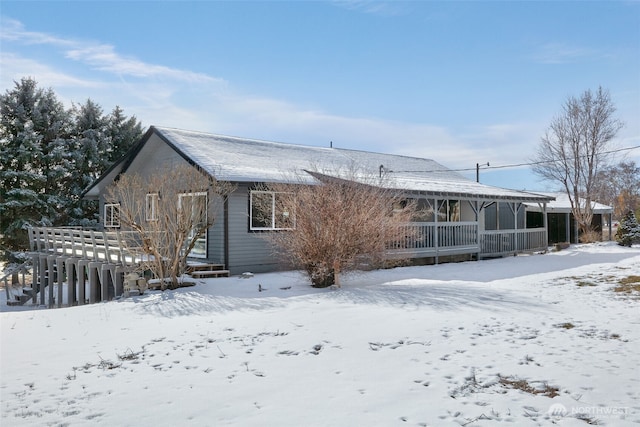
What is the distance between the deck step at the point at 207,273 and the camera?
12289 millimetres

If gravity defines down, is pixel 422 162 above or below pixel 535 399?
above

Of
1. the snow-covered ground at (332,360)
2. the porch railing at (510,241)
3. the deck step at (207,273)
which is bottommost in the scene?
the snow-covered ground at (332,360)

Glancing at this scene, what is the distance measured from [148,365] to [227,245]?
8078mm

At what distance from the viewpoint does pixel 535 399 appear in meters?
4.02

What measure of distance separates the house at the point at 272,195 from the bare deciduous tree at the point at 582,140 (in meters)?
5.87

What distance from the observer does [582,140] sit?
27.5 metres

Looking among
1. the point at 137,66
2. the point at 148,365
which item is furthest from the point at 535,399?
the point at 137,66

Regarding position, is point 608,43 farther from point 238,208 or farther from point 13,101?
point 13,101

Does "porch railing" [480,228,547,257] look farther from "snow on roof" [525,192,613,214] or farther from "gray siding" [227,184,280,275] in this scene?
"gray siding" [227,184,280,275]

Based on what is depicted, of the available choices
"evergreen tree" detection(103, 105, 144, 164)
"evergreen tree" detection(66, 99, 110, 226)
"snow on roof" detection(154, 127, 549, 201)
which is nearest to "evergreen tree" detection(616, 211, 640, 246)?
"snow on roof" detection(154, 127, 549, 201)

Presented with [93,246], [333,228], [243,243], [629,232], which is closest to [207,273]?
[243,243]

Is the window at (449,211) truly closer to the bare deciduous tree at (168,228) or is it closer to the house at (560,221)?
the house at (560,221)

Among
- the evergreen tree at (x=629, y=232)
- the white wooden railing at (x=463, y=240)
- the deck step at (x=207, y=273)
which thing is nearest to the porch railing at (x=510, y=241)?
the white wooden railing at (x=463, y=240)

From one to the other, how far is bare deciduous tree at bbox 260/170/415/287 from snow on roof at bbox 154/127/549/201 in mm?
1846
